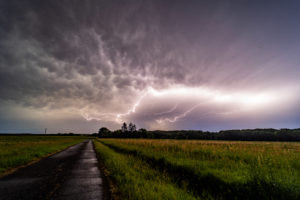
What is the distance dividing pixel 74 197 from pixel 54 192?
3.27ft

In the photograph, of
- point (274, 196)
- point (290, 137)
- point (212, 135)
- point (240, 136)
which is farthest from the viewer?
point (212, 135)

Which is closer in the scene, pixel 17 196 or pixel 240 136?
pixel 17 196

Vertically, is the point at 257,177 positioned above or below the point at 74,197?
above

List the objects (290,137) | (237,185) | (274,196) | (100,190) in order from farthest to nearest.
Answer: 1. (290,137)
2. (100,190)
3. (237,185)
4. (274,196)

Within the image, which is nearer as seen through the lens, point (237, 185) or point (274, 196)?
point (274, 196)

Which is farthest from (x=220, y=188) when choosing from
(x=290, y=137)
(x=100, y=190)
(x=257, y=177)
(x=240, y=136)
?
(x=240, y=136)

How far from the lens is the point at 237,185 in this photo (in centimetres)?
448

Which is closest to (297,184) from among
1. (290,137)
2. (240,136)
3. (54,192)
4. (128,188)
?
(128,188)

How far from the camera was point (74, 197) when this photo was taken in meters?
4.30

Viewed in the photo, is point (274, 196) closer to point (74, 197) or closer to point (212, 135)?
point (74, 197)

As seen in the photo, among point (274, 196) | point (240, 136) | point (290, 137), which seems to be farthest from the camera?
point (240, 136)

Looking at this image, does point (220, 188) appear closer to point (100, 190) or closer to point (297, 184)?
point (297, 184)

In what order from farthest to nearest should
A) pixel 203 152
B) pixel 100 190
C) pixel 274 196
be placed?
1. pixel 203 152
2. pixel 100 190
3. pixel 274 196

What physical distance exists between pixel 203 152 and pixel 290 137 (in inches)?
3375
